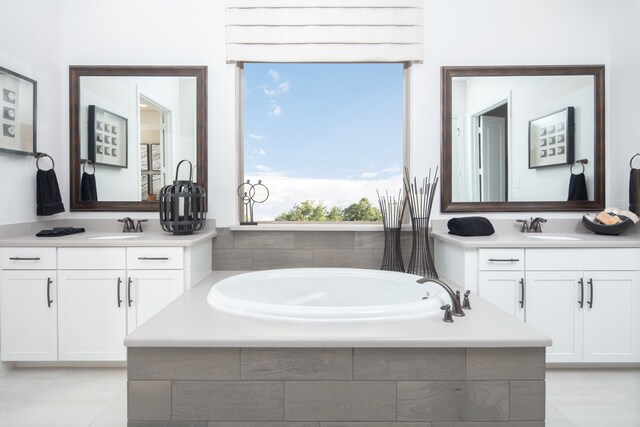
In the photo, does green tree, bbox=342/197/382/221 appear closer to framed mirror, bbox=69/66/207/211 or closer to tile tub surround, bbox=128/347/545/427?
framed mirror, bbox=69/66/207/211

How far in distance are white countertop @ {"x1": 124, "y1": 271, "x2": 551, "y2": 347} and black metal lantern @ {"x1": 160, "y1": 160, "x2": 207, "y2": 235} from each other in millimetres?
1072

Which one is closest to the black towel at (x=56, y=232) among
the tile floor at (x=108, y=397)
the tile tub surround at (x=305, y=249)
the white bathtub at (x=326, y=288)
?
the tile floor at (x=108, y=397)

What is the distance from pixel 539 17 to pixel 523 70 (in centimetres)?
42

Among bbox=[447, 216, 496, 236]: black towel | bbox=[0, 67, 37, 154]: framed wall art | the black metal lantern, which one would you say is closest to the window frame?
the black metal lantern

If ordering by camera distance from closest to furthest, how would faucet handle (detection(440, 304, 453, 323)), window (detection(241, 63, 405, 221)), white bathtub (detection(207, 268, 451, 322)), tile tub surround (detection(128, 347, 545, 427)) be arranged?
tile tub surround (detection(128, 347, 545, 427))
faucet handle (detection(440, 304, 453, 323))
white bathtub (detection(207, 268, 451, 322))
window (detection(241, 63, 405, 221))

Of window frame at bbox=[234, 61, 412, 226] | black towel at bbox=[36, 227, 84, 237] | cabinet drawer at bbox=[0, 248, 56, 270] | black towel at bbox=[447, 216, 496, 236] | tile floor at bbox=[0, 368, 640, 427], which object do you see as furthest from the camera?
window frame at bbox=[234, 61, 412, 226]

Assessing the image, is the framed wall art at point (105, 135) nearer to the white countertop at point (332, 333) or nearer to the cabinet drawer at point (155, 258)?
the cabinet drawer at point (155, 258)

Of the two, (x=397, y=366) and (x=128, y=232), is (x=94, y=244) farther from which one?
(x=397, y=366)

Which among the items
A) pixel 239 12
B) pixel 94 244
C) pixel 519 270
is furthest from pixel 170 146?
pixel 519 270

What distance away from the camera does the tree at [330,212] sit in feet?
10.6

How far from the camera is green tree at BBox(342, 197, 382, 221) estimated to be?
323cm

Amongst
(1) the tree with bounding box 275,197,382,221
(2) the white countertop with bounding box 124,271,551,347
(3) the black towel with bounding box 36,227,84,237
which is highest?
(1) the tree with bounding box 275,197,382,221

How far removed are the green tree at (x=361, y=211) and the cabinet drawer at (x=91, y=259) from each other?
1653mm

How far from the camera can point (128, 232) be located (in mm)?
2959
